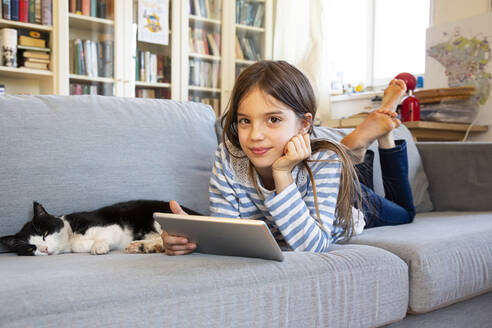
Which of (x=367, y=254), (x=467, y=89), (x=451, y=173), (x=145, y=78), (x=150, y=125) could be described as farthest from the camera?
(x=145, y=78)

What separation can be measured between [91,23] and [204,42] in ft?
3.08

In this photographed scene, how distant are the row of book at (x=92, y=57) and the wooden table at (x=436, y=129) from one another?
175cm

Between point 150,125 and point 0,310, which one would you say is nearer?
point 0,310

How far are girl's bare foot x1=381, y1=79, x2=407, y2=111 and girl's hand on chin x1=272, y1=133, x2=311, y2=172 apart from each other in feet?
1.95

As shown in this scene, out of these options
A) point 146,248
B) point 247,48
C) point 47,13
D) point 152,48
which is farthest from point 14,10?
point 146,248

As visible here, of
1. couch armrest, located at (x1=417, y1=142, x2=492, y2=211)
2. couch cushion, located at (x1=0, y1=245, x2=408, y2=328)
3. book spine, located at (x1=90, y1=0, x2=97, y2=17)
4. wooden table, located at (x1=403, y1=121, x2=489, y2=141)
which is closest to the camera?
couch cushion, located at (x1=0, y1=245, x2=408, y2=328)

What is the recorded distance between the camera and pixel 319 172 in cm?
117

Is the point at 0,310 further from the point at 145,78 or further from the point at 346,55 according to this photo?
the point at 346,55

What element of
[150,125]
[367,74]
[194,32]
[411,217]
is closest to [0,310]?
[150,125]

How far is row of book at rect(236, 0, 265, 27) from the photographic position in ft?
12.9

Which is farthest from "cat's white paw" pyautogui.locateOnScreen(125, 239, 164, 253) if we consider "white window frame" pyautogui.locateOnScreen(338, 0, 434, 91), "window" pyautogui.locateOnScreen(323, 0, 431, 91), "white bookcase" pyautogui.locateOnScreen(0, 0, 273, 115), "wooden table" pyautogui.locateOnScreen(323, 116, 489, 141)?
"white window frame" pyautogui.locateOnScreen(338, 0, 434, 91)

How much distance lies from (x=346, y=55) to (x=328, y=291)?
3.72m

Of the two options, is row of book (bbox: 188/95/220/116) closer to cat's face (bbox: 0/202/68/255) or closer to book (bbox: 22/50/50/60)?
book (bbox: 22/50/50/60)

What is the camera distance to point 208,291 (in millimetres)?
763
